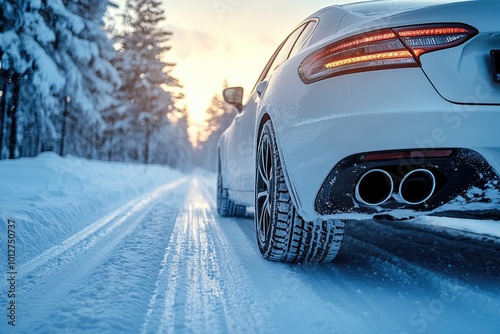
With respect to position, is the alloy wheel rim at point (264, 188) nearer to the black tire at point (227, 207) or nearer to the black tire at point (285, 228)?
the black tire at point (285, 228)

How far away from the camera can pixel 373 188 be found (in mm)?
1784

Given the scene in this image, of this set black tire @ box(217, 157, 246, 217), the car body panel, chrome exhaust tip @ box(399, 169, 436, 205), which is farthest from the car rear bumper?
black tire @ box(217, 157, 246, 217)

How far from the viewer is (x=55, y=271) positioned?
2236 millimetres

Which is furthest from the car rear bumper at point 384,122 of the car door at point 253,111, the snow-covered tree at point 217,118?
the snow-covered tree at point 217,118

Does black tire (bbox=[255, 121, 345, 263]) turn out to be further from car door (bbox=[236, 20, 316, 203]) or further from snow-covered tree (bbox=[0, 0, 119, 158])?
snow-covered tree (bbox=[0, 0, 119, 158])

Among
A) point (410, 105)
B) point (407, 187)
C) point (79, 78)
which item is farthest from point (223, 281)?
point (79, 78)

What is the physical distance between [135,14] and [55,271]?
27.8 meters

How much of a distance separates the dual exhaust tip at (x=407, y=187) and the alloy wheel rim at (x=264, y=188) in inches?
31.3

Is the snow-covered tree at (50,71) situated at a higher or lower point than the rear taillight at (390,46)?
higher

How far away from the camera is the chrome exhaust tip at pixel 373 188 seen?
173 centimetres

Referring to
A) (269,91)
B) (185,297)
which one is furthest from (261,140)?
(185,297)

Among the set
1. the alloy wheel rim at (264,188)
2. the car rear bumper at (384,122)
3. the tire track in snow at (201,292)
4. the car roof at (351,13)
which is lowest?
the tire track in snow at (201,292)

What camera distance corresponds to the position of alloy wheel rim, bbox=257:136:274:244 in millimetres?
2473

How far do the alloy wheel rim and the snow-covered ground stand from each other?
0.26m
